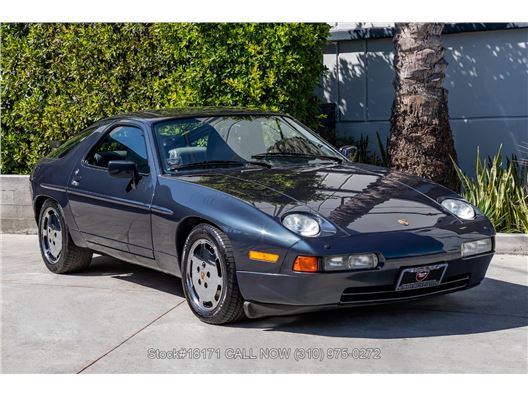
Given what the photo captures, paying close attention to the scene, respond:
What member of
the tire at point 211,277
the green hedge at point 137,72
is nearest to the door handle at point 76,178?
the tire at point 211,277

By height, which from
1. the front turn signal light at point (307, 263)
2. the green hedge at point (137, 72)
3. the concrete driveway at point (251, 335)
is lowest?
the concrete driveway at point (251, 335)

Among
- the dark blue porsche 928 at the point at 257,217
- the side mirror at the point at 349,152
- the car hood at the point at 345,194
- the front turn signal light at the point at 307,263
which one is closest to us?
the front turn signal light at the point at 307,263

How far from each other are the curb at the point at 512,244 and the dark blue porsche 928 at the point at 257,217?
2006mm

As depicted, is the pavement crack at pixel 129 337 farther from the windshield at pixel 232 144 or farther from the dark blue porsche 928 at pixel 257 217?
the windshield at pixel 232 144

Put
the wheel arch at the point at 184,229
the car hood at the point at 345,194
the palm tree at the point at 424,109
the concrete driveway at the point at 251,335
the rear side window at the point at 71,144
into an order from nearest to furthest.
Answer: the concrete driveway at the point at 251,335, the car hood at the point at 345,194, the wheel arch at the point at 184,229, the rear side window at the point at 71,144, the palm tree at the point at 424,109

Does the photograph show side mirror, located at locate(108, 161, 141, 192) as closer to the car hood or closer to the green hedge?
the car hood

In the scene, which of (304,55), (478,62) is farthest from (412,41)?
(478,62)

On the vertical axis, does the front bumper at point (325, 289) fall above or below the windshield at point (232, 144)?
below

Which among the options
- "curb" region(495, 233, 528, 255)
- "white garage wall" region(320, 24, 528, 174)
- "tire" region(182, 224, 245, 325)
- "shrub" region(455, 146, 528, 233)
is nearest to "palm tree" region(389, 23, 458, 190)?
"shrub" region(455, 146, 528, 233)

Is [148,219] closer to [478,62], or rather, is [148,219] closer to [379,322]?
[379,322]

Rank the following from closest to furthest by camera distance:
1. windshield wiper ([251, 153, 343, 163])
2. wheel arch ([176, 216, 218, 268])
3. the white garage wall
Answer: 1. wheel arch ([176, 216, 218, 268])
2. windshield wiper ([251, 153, 343, 163])
3. the white garage wall

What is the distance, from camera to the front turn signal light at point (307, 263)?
562 cm

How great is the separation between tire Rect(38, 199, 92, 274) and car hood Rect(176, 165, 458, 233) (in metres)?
1.81

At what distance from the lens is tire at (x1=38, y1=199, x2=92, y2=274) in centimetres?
796
